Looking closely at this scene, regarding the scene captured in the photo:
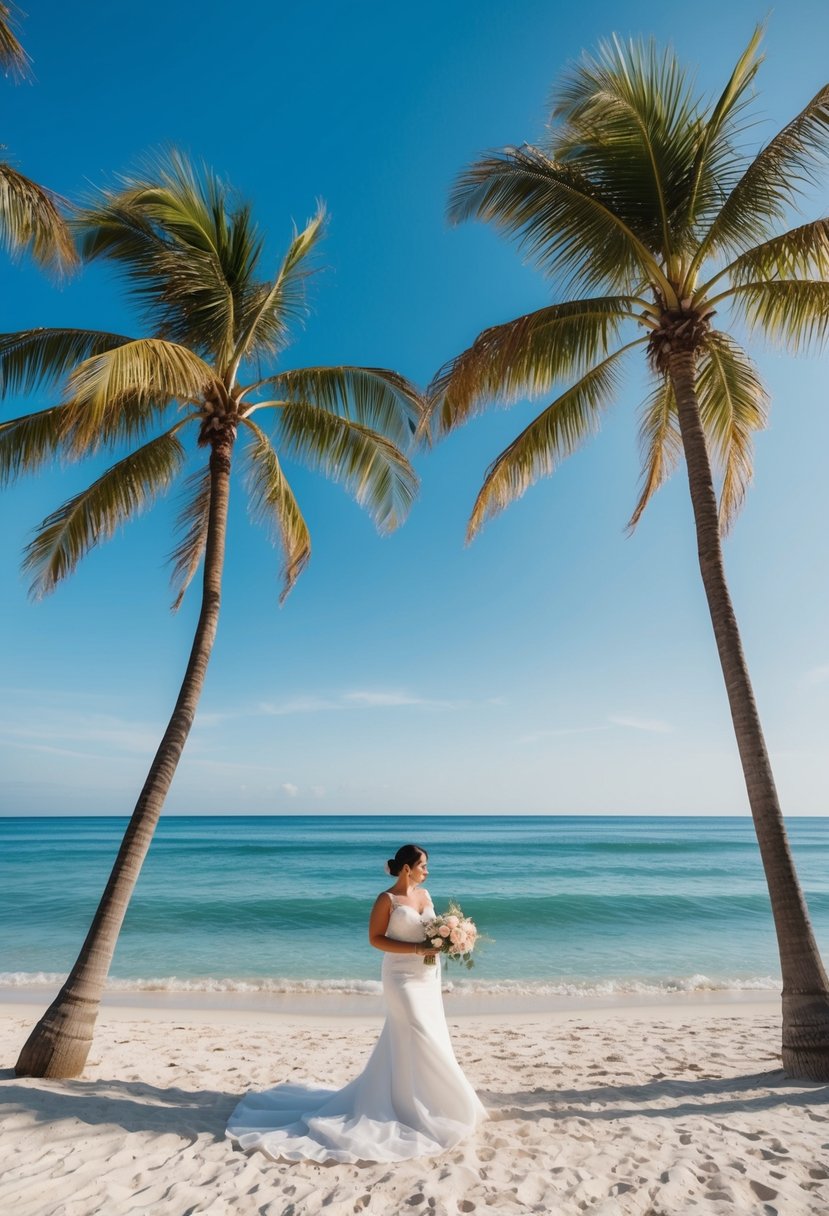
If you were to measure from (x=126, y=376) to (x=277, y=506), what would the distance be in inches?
134

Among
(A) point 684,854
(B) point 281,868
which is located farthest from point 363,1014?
(A) point 684,854

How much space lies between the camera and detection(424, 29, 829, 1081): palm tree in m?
6.53

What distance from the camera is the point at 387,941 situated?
16.8ft

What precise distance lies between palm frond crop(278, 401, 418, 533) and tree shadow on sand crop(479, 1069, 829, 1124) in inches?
258

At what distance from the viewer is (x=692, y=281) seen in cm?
717

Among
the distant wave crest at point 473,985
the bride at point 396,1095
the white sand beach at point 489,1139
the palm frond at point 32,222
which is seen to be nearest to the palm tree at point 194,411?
the palm frond at point 32,222

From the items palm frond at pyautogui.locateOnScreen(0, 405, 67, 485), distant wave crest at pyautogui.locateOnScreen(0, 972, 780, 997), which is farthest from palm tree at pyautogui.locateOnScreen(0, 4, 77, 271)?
distant wave crest at pyautogui.locateOnScreen(0, 972, 780, 997)

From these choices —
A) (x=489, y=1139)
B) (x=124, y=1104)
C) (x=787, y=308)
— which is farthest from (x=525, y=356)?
(x=124, y=1104)

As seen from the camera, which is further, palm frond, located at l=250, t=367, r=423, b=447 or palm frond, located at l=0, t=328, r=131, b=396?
palm frond, located at l=250, t=367, r=423, b=447

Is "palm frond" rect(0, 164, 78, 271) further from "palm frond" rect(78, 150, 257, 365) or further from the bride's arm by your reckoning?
the bride's arm

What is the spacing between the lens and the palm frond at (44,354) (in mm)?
7480

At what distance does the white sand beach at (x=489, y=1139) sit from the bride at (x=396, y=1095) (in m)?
0.15

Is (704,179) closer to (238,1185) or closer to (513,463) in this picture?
(513,463)

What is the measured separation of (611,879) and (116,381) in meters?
27.6
